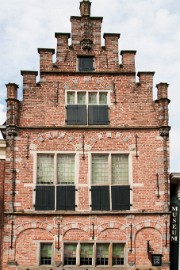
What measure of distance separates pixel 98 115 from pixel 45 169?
2881mm

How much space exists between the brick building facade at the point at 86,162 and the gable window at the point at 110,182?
0.12 ft

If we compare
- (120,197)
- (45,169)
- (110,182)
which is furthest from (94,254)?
(45,169)

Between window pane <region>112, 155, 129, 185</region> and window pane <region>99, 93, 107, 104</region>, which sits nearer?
window pane <region>112, 155, 129, 185</region>

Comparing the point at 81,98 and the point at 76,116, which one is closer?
the point at 76,116

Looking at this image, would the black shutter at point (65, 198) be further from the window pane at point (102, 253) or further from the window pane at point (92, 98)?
the window pane at point (92, 98)

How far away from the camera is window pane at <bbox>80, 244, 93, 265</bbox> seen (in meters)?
17.2

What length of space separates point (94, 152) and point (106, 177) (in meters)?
1.03

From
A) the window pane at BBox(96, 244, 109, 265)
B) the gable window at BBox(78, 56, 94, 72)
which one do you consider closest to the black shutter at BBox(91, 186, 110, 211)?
the window pane at BBox(96, 244, 109, 265)

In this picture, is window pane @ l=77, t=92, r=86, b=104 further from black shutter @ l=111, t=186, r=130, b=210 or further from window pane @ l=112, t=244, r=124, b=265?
window pane @ l=112, t=244, r=124, b=265

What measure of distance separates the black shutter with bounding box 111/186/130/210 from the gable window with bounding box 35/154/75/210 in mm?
1494

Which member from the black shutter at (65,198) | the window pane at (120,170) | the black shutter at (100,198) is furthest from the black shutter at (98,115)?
the black shutter at (65,198)

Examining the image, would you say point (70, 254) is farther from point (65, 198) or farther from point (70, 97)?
point (70, 97)

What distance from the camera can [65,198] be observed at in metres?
17.6

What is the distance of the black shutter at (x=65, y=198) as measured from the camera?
17547mm
